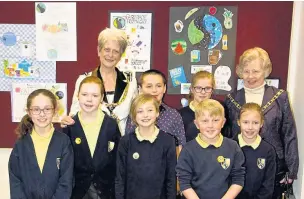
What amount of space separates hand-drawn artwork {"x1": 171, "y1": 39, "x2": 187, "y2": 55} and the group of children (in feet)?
3.12

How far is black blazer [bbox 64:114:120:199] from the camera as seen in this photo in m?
2.40

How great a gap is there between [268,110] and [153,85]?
2.62ft

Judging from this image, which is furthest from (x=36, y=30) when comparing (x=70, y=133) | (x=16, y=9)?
(x=70, y=133)

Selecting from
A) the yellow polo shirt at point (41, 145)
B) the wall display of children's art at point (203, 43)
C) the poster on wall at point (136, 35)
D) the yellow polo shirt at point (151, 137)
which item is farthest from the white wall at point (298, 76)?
the yellow polo shirt at point (41, 145)

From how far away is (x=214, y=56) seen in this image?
3238mm

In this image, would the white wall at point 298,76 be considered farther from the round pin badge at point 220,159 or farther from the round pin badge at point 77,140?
the round pin badge at point 77,140

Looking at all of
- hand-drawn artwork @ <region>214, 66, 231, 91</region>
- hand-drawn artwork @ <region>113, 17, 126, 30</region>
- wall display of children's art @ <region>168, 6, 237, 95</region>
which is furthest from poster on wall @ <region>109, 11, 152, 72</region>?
hand-drawn artwork @ <region>214, 66, 231, 91</region>

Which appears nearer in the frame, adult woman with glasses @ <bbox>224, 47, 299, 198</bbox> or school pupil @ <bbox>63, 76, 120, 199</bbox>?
school pupil @ <bbox>63, 76, 120, 199</bbox>

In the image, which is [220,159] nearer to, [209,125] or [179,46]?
[209,125]

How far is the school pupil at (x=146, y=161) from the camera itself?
232cm

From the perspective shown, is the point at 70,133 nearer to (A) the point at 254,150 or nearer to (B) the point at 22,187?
(B) the point at 22,187

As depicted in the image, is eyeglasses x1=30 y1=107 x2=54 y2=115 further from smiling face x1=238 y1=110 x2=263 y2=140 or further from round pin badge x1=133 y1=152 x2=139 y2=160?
smiling face x1=238 y1=110 x2=263 y2=140

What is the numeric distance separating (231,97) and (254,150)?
52cm

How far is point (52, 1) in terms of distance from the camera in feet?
10.5
